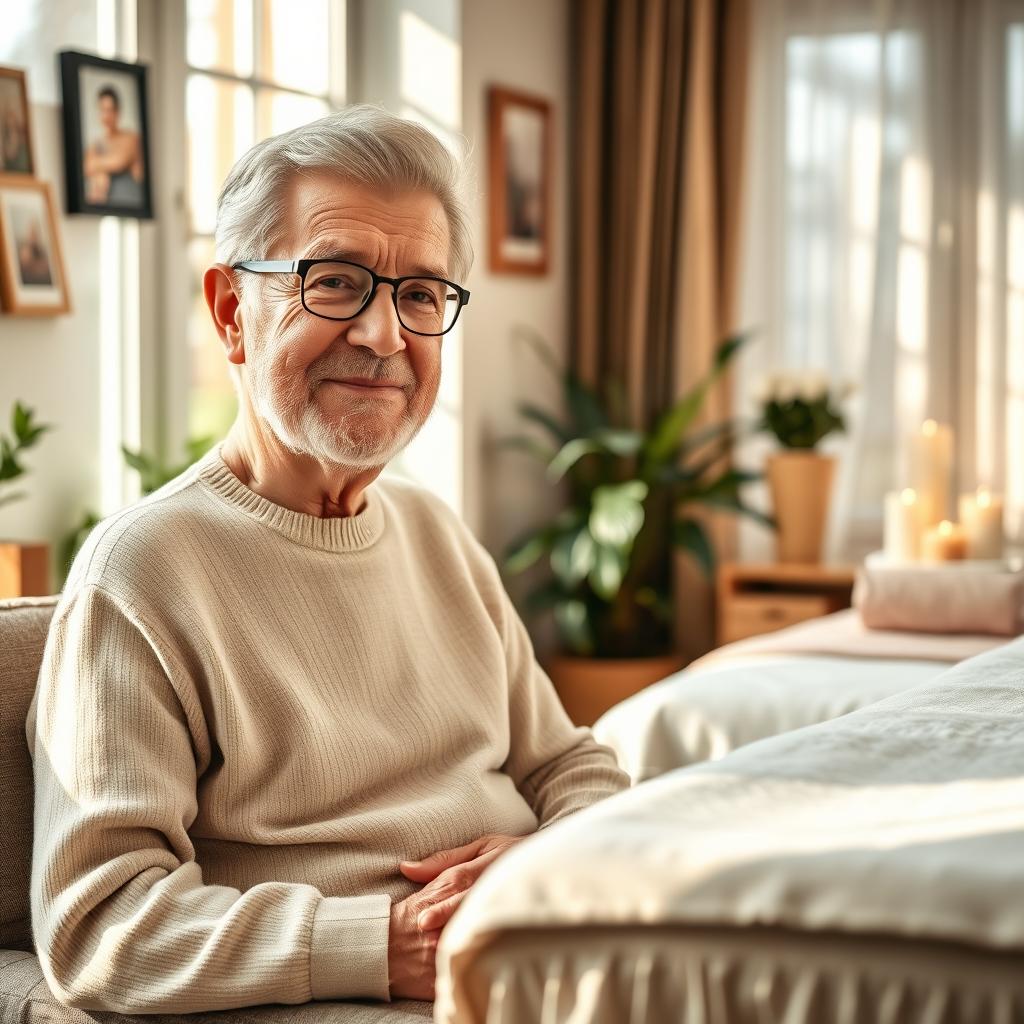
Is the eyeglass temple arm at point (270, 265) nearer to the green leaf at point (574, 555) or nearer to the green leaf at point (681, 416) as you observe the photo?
the green leaf at point (574, 555)

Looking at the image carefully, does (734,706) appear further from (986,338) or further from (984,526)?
(986,338)

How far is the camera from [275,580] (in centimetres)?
141

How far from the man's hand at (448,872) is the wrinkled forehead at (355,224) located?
0.57m

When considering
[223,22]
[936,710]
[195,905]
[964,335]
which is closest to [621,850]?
[936,710]

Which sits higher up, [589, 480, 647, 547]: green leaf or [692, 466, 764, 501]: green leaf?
[692, 466, 764, 501]: green leaf

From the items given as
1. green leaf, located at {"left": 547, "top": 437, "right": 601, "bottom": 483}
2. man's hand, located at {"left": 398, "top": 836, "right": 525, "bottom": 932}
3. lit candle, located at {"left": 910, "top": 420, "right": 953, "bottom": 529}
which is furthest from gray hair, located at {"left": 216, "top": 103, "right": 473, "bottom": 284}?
green leaf, located at {"left": 547, "top": 437, "right": 601, "bottom": 483}

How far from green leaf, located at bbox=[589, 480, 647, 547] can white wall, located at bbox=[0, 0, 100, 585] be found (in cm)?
160

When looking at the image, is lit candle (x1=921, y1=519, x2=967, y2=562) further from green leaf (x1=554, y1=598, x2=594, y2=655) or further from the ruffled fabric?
the ruffled fabric

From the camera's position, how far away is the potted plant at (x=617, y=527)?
4.48 metres

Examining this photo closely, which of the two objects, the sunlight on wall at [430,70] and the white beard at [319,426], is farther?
the sunlight on wall at [430,70]

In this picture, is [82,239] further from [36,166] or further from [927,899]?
[927,899]

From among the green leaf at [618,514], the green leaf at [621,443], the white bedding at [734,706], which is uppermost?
the green leaf at [621,443]

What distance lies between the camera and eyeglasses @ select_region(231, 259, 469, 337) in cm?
143

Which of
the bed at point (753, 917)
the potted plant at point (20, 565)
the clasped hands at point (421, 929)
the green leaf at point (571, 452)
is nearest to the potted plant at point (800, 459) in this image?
the green leaf at point (571, 452)
